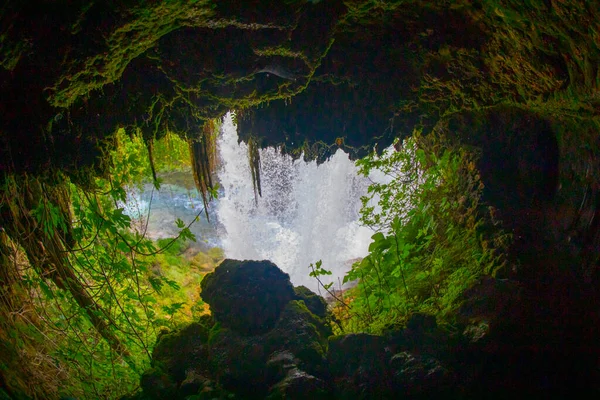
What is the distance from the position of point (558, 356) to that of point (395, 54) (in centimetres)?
299

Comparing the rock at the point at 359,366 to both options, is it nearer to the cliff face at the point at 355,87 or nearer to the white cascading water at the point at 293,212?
the cliff face at the point at 355,87

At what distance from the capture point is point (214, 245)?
15156mm

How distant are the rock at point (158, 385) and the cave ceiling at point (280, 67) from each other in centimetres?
215

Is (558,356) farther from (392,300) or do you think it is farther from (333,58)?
(333,58)

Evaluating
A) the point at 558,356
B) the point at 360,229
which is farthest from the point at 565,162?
the point at 360,229

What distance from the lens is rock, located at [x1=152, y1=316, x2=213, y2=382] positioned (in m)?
3.53

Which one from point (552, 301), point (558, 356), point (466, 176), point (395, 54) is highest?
point (395, 54)

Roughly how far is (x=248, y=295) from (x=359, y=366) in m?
1.37

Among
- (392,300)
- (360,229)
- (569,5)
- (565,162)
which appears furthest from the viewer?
(360,229)

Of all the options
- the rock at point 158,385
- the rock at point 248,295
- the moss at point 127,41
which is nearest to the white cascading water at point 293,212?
the rock at point 248,295

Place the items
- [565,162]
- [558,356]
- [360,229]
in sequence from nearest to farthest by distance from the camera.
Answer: [558,356] → [565,162] → [360,229]

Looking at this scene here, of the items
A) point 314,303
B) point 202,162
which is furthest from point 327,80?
point 314,303

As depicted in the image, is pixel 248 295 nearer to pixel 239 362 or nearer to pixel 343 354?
pixel 239 362

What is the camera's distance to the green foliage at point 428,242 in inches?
140
